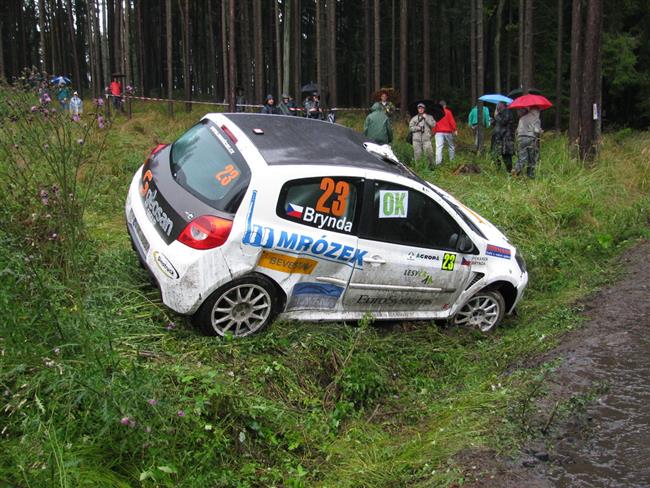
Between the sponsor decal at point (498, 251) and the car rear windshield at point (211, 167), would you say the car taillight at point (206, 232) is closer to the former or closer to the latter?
the car rear windshield at point (211, 167)

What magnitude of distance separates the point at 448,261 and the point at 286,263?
1.79 meters

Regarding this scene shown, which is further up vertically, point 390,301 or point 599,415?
point 390,301

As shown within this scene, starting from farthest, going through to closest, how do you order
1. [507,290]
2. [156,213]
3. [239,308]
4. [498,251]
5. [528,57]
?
[528,57]
[507,290]
[498,251]
[156,213]
[239,308]

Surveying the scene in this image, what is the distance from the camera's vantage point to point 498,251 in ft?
21.8

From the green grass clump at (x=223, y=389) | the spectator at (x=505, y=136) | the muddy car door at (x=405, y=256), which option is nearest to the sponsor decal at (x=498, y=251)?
the muddy car door at (x=405, y=256)

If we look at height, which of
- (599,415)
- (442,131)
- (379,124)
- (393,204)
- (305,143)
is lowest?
(599,415)

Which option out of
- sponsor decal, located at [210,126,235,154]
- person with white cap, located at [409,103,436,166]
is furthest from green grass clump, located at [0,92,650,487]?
person with white cap, located at [409,103,436,166]

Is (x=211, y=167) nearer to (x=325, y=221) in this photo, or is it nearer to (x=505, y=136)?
(x=325, y=221)

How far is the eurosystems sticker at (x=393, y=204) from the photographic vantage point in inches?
227

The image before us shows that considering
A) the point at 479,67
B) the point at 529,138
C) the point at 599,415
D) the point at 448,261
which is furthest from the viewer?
the point at 479,67

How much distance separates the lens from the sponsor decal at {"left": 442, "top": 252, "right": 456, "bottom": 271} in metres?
6.16

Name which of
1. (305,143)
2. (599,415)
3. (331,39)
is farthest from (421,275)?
(331,39)

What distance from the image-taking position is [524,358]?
601 centimetres

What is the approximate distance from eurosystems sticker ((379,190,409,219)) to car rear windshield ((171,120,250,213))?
1308mm
